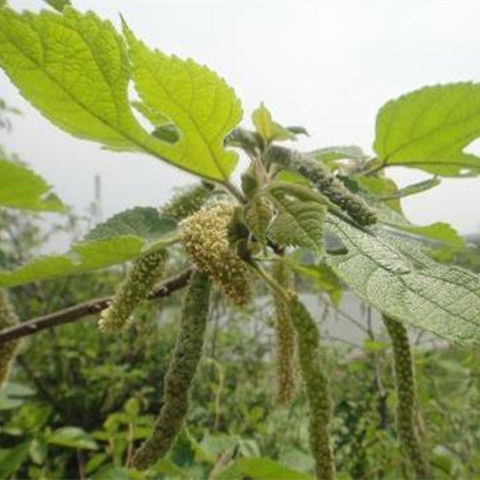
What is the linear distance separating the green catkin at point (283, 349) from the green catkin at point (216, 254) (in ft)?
0.59

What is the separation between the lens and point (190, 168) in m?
0.76

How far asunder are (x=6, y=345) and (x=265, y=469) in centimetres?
45

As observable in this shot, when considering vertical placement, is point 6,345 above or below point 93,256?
below

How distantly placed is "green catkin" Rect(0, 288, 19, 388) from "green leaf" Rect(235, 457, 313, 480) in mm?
390

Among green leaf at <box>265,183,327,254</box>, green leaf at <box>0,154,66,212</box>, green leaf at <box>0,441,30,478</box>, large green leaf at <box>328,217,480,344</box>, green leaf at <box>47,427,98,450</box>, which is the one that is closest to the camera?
large green leaf at <box>328,217,480,344</box>

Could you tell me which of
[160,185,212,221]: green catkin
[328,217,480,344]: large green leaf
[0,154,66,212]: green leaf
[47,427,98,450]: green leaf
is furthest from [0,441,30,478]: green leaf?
[328,217,480,344]: large green leaf

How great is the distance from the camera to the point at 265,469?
1035mm

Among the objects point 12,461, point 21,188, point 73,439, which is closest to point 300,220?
point 21,188

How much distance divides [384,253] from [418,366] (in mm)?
1913

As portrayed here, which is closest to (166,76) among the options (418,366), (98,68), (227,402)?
(98,68)

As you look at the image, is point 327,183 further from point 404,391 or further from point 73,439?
point 73,439

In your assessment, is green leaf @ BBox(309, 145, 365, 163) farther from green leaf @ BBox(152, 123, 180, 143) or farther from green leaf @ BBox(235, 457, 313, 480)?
green leaf @ BBox(235, 457, 313, 480)

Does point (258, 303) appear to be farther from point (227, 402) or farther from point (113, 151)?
point (113, 151)

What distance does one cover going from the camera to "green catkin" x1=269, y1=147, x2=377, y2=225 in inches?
24.8
